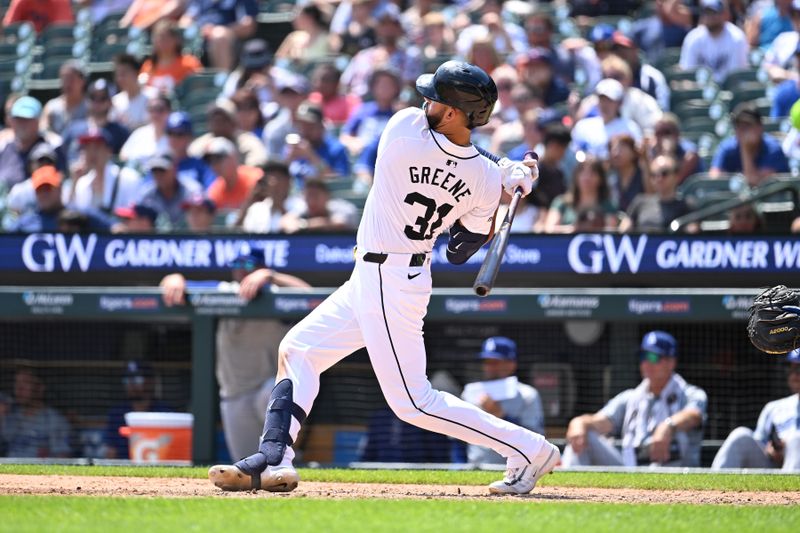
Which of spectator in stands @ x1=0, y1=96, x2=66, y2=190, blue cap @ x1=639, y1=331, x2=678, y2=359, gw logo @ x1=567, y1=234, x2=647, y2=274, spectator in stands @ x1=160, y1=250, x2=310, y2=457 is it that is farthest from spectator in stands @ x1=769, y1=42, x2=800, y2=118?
spectator in stands @ x1=0, y1=96, x2=66, y2=190

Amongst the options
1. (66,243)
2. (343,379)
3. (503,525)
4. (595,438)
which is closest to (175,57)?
(66,243)

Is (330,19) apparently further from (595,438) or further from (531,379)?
(595,438)

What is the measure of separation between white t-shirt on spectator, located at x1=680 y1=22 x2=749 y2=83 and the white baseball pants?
6.75m

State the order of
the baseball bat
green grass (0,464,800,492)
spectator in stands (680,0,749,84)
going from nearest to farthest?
the baseball bat
green grass (0,464,800,492)
spectator in stands (680,0,749,84)

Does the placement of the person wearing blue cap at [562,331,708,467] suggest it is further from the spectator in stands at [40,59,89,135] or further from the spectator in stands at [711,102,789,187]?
the spectator in stands at [40,59,89,135]

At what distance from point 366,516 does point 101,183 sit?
678 centimetres

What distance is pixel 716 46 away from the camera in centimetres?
1167

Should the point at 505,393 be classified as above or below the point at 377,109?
below

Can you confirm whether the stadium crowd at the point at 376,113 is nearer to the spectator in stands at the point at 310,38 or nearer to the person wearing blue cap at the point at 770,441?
the spectator in stands at the point at 310,38

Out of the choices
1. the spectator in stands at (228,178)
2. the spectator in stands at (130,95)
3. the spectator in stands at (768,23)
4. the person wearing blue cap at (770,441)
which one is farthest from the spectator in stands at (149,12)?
the person wearing blue cap at (770,441)

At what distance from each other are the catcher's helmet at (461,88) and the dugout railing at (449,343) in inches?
110

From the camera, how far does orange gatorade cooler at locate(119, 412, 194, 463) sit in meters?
8.50

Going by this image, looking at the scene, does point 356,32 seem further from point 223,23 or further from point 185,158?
point 185,158

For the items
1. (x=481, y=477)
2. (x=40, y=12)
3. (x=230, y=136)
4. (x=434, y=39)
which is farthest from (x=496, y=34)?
(x=481, y=477)
